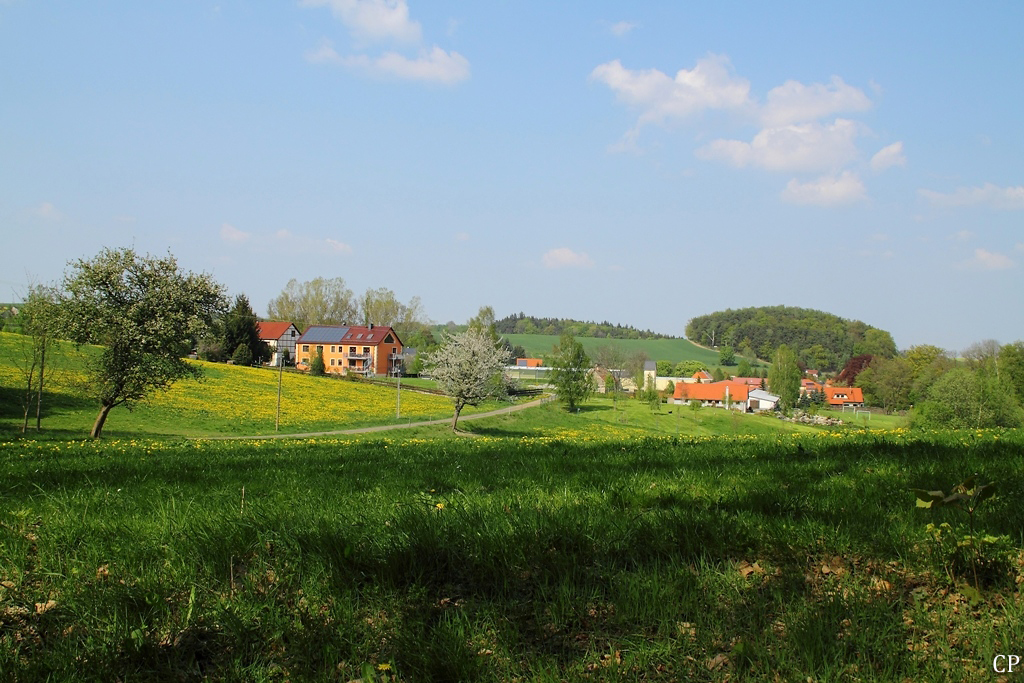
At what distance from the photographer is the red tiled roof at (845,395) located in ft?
434

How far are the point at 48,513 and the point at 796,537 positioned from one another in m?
5.03

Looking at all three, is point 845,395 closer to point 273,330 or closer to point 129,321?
point 273,330

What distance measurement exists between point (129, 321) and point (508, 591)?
31.8 meters

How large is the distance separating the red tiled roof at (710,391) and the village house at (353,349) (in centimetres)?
5482

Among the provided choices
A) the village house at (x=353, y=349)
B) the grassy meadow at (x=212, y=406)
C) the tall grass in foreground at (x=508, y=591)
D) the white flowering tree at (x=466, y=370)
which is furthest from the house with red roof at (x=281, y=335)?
the tall grass in foreground at (x=508, y=591)

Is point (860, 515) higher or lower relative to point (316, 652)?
higher

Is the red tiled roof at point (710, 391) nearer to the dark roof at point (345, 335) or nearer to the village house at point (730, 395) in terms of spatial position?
the village house at point (730, 395)

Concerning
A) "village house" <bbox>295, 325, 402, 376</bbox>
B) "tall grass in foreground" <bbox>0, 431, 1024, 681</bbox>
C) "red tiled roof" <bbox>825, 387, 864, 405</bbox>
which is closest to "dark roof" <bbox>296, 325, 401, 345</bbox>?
"village house" <bbox>295, 325, 402, 376</bbox>

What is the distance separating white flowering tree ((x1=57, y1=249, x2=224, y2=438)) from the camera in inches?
1186

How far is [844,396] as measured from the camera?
134 metres

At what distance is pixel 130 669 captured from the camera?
2.99 metres

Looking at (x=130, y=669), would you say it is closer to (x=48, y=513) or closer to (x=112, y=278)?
(x=48, y=513)

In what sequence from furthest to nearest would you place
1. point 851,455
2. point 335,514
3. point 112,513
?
point 851,455 < point 112,513 < point 335,514

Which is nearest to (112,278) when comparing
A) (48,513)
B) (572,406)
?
(48,513)
